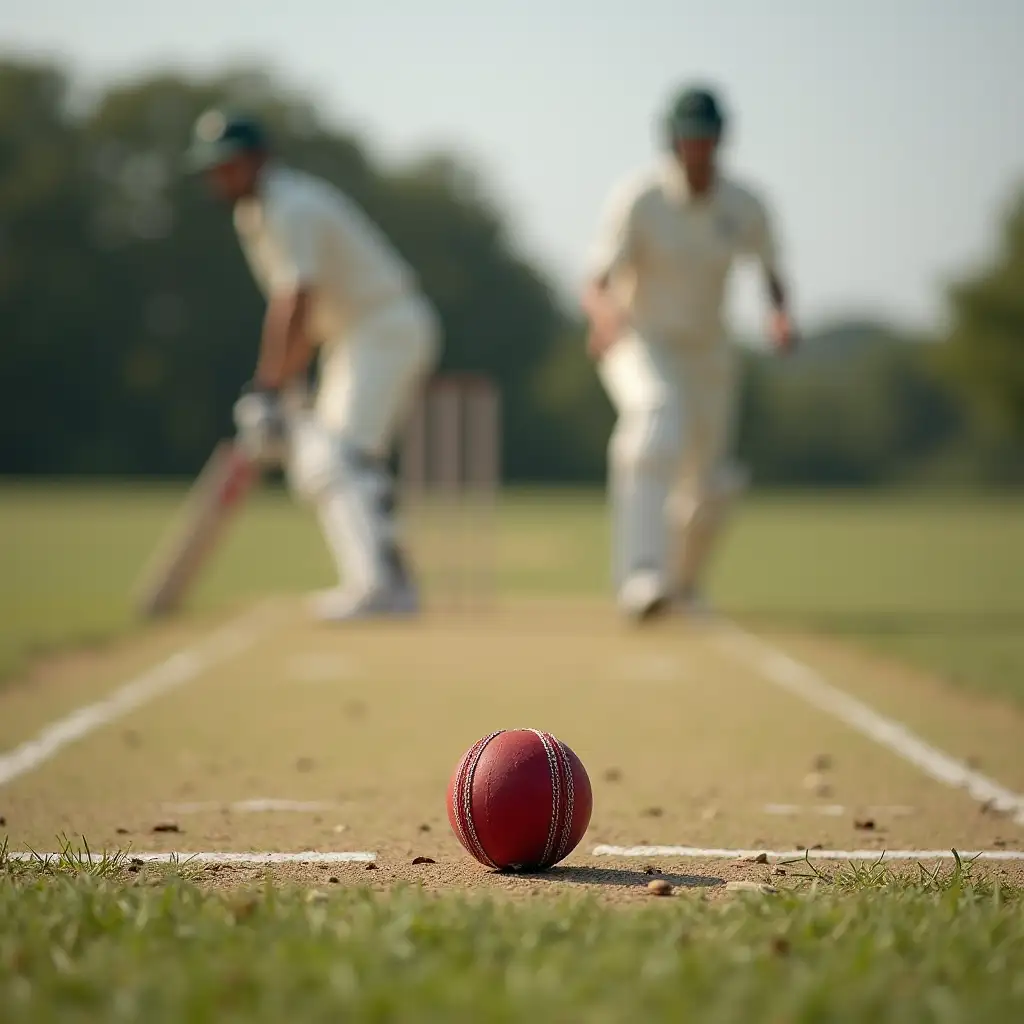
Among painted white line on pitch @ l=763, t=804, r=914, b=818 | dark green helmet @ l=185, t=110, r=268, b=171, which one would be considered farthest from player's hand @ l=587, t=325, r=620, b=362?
painted white line on pitch @ l=763, t=804, r=914, b=818

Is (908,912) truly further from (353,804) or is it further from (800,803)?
(353,804)

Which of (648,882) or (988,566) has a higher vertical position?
(648,882)

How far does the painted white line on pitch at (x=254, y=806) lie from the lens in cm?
520

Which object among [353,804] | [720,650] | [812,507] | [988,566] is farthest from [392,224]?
[353,804]

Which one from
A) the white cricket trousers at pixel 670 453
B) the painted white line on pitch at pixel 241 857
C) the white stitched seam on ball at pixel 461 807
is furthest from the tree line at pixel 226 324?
the white stitched seam on ball at pixel 461 807

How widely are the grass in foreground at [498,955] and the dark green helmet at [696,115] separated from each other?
7.33 meters

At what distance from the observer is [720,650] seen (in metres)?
10.0

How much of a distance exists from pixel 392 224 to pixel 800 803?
57.3 m

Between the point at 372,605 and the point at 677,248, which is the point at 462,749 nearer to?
the point at 372,605

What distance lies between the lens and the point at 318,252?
11242 mm

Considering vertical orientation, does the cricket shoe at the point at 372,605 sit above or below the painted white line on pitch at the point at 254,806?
below

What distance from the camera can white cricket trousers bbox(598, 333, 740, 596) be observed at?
10836 mm

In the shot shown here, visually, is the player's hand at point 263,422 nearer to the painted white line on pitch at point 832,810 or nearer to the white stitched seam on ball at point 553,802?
the painted white line on pitch at point 832,810

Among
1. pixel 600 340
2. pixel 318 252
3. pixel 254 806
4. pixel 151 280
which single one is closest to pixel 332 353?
pixel 318 252
